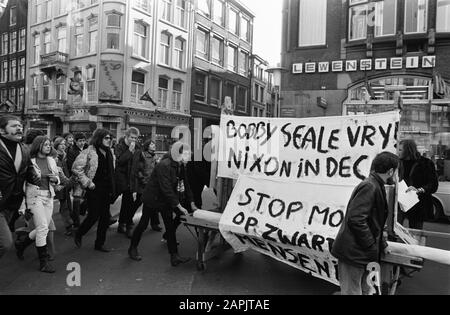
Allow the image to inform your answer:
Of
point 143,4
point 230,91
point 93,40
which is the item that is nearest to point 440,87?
point 143,4

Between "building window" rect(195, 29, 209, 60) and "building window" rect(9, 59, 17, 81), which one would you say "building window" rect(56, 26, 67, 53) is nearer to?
"building window" rect(195, 29, 209, 60)

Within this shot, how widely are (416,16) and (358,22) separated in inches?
75.0

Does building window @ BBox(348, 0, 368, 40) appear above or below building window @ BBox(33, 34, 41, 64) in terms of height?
below

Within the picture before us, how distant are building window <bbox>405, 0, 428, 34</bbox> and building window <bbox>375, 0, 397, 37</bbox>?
48 cm

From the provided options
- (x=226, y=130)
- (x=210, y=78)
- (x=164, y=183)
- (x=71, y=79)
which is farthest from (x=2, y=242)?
(x=210, y=78)

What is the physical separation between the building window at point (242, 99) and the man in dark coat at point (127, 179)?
996 inches

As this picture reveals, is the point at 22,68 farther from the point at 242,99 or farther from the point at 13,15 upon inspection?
the point at 242,99

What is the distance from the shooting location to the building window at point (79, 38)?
23.6 meters

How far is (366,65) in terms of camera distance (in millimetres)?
13367

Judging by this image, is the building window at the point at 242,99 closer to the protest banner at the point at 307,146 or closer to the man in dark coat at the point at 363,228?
the protest banner at the point at 307,146

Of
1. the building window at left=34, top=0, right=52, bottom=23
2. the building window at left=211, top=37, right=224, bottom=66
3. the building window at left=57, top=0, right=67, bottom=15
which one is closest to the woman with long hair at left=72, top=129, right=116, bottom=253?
the building window at left=57, top=0, right=67, bottom=15

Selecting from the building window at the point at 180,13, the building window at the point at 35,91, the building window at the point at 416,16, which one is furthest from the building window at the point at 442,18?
the building window at the point at 35,91

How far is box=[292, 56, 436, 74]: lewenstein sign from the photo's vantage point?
41.1 feet

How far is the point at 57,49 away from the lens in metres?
26.1
